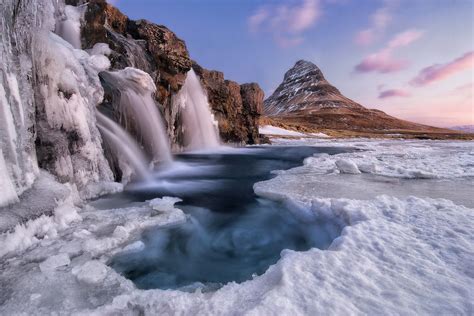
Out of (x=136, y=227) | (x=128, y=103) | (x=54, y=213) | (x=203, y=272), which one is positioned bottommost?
(x=203, y=272)

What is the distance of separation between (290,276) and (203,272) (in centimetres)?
168

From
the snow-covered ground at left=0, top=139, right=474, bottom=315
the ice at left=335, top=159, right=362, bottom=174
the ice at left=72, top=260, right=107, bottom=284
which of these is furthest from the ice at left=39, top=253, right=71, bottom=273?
the ice at left=335, top=159, right=362, bottom=174

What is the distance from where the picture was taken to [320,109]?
13150 cm

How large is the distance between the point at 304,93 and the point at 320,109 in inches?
1237

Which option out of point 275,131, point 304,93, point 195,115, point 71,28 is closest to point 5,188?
point 71,28

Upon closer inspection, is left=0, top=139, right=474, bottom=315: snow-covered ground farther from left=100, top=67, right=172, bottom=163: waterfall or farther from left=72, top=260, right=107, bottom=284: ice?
left=100, top=67, right=172, bottom=163: waterfall

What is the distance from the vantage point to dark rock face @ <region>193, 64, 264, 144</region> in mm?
28312

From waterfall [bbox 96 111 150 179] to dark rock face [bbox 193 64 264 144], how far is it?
17.6 meters

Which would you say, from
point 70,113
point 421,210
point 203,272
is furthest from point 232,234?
point 70,113

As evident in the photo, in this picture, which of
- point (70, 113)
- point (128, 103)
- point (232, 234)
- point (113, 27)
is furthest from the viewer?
point (113, 27)

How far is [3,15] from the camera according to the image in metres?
4.25

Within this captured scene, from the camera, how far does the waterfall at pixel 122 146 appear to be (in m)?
8.99

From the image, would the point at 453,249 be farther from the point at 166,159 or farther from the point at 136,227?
the point at 166,159

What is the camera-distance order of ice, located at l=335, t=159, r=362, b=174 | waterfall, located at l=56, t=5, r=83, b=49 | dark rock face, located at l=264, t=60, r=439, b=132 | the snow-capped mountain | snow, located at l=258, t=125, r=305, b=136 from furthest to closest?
the snow-capped mountain < dark rock face, located at l=264, t=60, r=439, b=132 < snow, located at l=258, t=125, r=305, b=136 < waterfall, located at l=56, t=5, r=83, b=49 < ice, located at l=335, t=159, r=362, b=174
